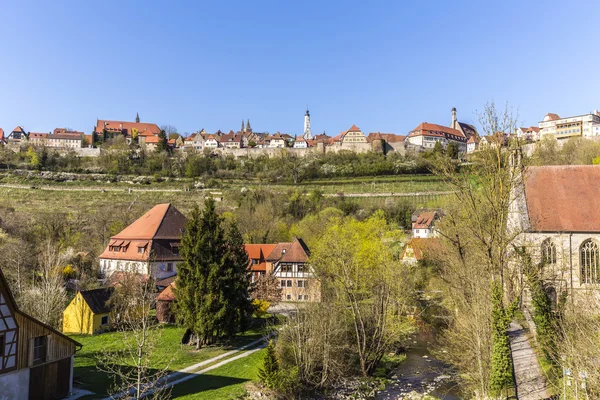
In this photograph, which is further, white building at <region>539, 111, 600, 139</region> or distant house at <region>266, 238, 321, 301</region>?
white building at <region>539, 111, 600, 139</region>

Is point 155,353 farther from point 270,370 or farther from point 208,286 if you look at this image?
point 270,370

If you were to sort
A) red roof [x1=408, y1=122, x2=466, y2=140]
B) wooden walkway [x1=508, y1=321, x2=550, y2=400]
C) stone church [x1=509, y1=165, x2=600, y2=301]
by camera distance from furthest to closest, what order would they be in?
red roof [x1=408, y1=122, x2=466, y2=140] → stone church [x1=509, y1=165, x2=600, y2=301] → wooden walkway [x1=508, y1=321, x2=550, y2=400]

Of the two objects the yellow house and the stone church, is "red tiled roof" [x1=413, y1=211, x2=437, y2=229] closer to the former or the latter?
the stone church

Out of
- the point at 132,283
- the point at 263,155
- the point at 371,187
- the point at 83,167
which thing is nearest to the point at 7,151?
the point at 83,167

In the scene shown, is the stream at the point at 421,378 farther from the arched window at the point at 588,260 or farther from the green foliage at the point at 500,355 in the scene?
the arched window at the point at 588,260

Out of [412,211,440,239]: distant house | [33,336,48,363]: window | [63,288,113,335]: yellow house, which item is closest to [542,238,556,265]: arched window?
[33,336,48,363]: window
